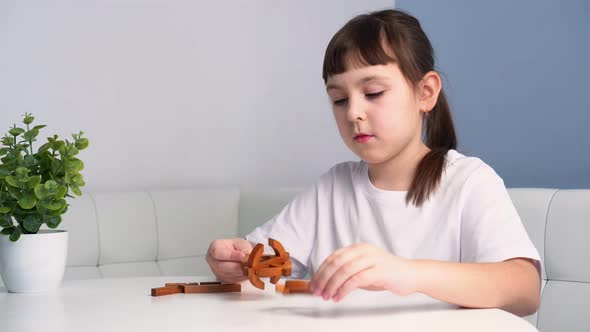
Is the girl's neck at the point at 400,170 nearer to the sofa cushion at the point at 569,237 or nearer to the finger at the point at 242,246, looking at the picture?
the finger at the point at 242,246

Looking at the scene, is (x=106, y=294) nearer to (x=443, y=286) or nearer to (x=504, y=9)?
(x=443, y=286)

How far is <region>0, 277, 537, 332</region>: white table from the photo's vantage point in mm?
934

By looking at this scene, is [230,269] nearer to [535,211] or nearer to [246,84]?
[535,211]

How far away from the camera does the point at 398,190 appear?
155 centimetres

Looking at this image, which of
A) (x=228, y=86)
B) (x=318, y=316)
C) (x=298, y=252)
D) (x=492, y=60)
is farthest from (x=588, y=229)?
(x=228, y=86)

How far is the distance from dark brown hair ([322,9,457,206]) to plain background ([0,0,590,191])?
0.91 metres

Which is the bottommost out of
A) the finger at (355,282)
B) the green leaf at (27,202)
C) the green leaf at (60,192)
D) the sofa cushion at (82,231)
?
the sofa cushion at (82,231)

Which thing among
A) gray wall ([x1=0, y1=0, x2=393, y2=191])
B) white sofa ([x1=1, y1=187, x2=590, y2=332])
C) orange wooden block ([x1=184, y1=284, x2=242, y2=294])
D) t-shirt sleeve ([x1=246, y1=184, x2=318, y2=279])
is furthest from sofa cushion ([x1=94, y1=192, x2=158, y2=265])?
orange wooden block ([x1=184, y1=284, x2=242, y2=294])

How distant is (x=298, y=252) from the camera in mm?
1607

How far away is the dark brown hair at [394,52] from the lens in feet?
4.84

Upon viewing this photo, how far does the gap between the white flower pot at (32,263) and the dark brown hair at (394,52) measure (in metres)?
0.60

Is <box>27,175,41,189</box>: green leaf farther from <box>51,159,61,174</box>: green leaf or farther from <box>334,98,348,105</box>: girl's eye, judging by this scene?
<box>334,98,348,105</box>: girl's eye

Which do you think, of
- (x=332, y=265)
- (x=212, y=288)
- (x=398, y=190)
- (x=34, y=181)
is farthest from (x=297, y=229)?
(x=332, y=265)

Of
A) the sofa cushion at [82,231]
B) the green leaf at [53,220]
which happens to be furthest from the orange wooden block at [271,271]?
the sofa cushion at [82,231]
